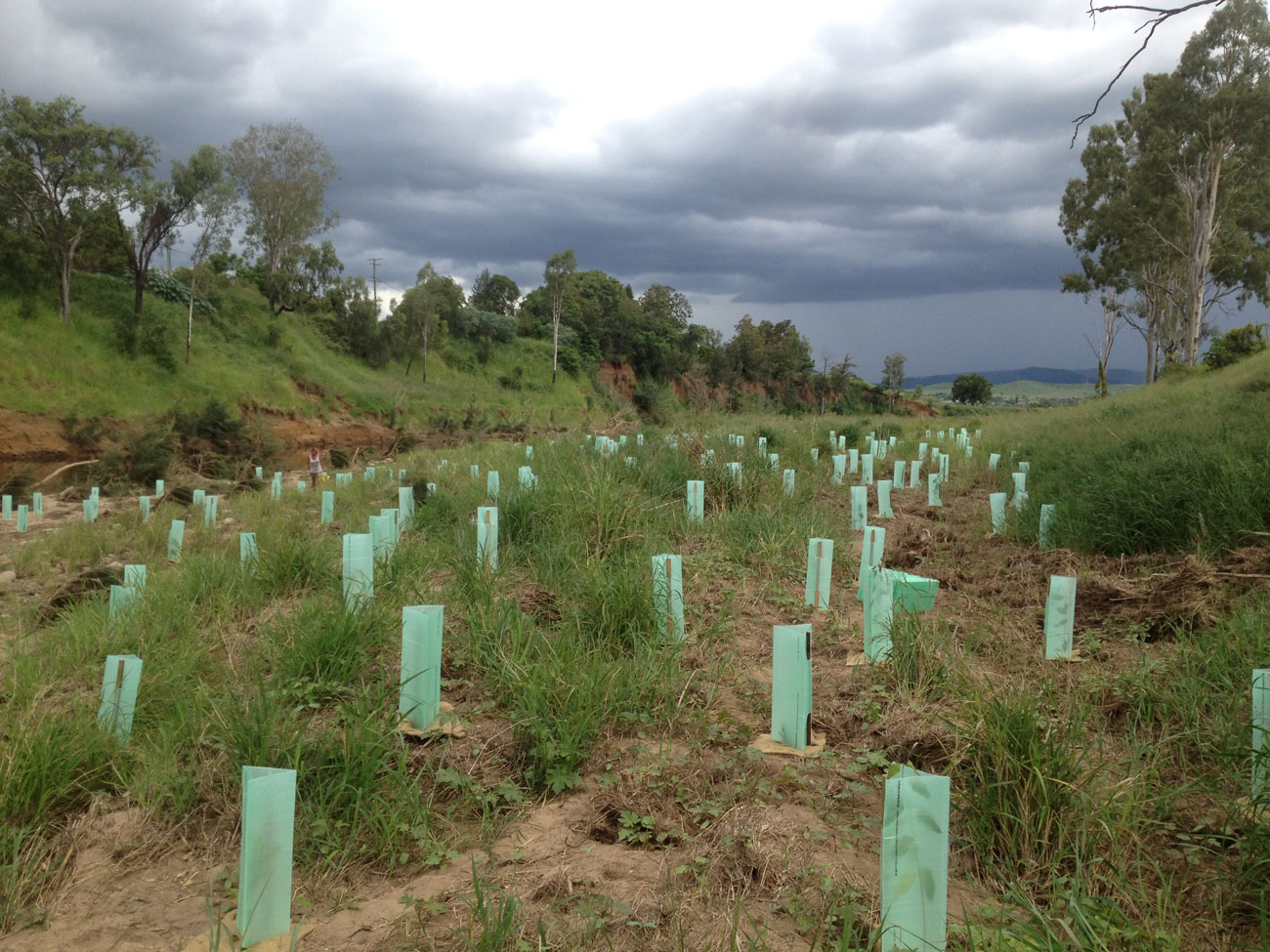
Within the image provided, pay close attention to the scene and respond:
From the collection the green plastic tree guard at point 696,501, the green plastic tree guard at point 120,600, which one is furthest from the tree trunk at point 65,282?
the green plastic tree guard at point 696,501

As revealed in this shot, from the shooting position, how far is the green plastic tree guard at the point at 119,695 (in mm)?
2641

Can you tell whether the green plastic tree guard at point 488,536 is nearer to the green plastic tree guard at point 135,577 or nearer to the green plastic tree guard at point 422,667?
the green plastic tree guard at point 422,667

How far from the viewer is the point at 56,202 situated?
26.3 metres

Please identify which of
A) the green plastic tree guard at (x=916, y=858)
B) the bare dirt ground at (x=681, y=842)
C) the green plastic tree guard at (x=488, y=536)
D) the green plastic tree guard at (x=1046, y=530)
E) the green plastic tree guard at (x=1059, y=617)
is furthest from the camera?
the green plastic tree guard at (x=1046, y=530)

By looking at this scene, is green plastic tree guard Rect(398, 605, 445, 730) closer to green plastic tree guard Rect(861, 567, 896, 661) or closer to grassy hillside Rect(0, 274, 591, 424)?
green plastic tree guard Rect(861, 567, 896, 661)

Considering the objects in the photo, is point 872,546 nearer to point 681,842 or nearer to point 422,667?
point 681,842

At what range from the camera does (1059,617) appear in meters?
3.18

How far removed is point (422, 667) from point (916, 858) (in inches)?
67.2

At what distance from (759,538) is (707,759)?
106 inches

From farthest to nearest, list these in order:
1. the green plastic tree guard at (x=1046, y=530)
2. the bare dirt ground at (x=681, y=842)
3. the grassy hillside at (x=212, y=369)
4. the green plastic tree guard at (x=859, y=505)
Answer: the grassy hillside at (x=212, y=369) < the green plastic tree guard at (x=859, y=505) < the green plastic tree guard at (x=1046, y=530) < the bare dirt ground at (x=681, y=842)

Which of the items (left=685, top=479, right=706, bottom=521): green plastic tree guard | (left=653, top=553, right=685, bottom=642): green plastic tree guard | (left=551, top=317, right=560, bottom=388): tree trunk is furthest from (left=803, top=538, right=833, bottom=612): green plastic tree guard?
(left=551, top=317, right=560, bottom=388): tree trunk

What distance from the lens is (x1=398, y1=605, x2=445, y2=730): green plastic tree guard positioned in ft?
8.76

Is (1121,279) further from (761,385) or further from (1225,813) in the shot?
(1225,813)

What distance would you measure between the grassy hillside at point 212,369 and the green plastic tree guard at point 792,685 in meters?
20.1
